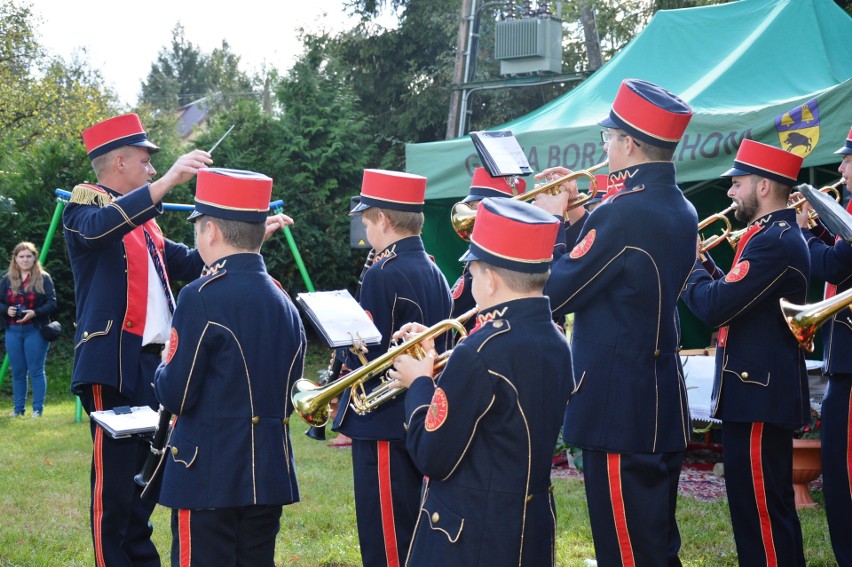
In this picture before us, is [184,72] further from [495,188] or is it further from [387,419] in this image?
[387,419]

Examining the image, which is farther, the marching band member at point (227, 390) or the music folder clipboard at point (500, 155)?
the music folder clipboard at point (500, 155)

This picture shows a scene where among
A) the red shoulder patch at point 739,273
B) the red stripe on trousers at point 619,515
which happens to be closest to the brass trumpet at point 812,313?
the red stripe on trousers at point 619,515

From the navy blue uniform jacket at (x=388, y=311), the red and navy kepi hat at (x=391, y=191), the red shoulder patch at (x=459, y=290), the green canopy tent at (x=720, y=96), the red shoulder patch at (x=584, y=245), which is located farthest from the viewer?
the green canopy tent at (x=720, y=96)

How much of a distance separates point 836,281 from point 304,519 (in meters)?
3.68

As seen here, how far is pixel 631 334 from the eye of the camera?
3809mm

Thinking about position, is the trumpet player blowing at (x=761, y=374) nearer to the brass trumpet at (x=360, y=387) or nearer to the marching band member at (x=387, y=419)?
the marching band member at (x=387, y=419)

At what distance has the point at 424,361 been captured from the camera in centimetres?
315

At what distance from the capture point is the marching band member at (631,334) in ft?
12.4

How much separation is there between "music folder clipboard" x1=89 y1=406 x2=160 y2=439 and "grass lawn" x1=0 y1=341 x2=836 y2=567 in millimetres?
1669

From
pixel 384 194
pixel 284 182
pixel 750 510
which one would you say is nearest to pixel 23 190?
pixel 284 182

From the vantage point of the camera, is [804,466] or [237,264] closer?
[237,264]

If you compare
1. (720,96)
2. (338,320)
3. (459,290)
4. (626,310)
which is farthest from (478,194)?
(338,320)

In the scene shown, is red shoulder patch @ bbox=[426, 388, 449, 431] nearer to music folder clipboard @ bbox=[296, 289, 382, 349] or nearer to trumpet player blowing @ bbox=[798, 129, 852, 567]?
music folder clipboard @ bbox=[296, 289, 382, 349]

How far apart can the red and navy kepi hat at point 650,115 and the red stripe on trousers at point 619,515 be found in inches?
51.7
